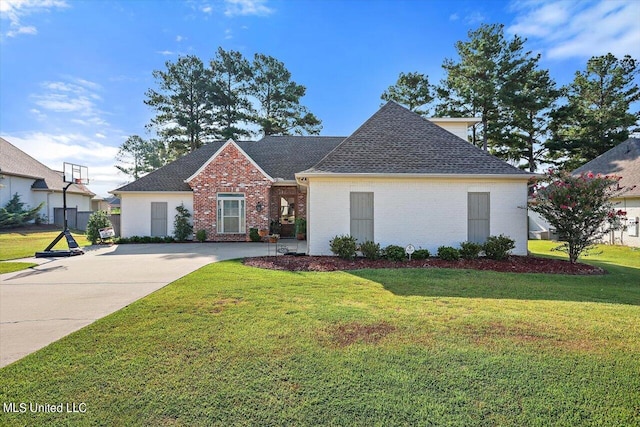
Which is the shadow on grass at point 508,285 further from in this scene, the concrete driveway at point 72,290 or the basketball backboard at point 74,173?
the basketball backboard at point 74,173

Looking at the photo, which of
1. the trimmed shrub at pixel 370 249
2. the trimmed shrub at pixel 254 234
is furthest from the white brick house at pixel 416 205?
the trimmed shrub at pixel 254 234

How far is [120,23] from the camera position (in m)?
10.4

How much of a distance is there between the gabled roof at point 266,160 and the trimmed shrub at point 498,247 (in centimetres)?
1064

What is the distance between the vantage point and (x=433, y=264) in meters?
9.51

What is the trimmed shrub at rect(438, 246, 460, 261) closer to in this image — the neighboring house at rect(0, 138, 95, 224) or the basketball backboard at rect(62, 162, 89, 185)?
the basketball backboard at rect(62, 162, 89, 185)

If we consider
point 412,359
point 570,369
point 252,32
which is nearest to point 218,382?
point 412,359

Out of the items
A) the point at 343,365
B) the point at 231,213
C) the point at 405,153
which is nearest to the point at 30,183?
the point at 231,213

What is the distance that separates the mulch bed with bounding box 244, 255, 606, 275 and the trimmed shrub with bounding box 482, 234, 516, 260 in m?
0.25

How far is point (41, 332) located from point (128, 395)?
2705 mm

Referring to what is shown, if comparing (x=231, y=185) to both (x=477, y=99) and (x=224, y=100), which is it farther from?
(x=477, y=99)

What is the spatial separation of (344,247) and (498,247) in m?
5.24

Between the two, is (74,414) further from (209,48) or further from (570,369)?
(209,48)

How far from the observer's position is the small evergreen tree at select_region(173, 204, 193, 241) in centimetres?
1623

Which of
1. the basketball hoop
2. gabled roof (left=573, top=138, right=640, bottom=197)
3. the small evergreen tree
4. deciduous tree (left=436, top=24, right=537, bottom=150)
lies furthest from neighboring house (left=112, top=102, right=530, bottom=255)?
deciduous tree (left=436, top=24, right=537, bottom=150)
